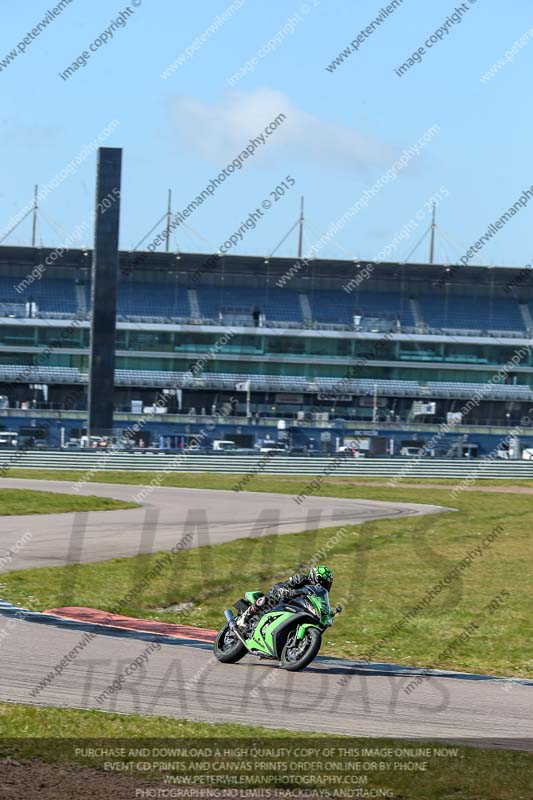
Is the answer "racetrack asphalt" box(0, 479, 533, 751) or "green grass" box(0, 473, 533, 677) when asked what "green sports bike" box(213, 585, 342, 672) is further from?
"green grass" box(0, 473, 533, 677)

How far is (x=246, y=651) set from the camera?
13.1 metres

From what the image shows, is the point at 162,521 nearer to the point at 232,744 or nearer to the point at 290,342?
the point at 232,744

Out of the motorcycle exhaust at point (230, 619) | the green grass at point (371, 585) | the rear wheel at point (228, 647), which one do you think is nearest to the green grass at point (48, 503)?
the green grass at point (371, 585)

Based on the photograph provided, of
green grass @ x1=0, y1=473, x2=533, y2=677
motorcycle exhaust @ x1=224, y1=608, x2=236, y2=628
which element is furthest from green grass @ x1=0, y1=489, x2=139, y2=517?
motorcycle exhaust @ x1=224, y1=608, x2=236, y2=628

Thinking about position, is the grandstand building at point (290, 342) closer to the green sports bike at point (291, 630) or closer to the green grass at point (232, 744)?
the green sports bike at point (291, 630)

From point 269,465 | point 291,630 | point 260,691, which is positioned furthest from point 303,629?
point 269,465

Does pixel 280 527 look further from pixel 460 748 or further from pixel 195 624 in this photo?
pixel 460 748

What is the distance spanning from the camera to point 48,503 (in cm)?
3394

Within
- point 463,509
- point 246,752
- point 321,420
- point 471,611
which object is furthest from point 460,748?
point 321,420

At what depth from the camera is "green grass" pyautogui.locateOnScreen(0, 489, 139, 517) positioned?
32156 mm

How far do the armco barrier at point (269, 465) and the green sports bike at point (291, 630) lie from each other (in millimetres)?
37776

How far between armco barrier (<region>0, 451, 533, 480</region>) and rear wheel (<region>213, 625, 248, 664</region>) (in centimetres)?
3729

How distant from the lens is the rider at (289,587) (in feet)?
42.0

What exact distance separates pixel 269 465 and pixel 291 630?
44.1m
